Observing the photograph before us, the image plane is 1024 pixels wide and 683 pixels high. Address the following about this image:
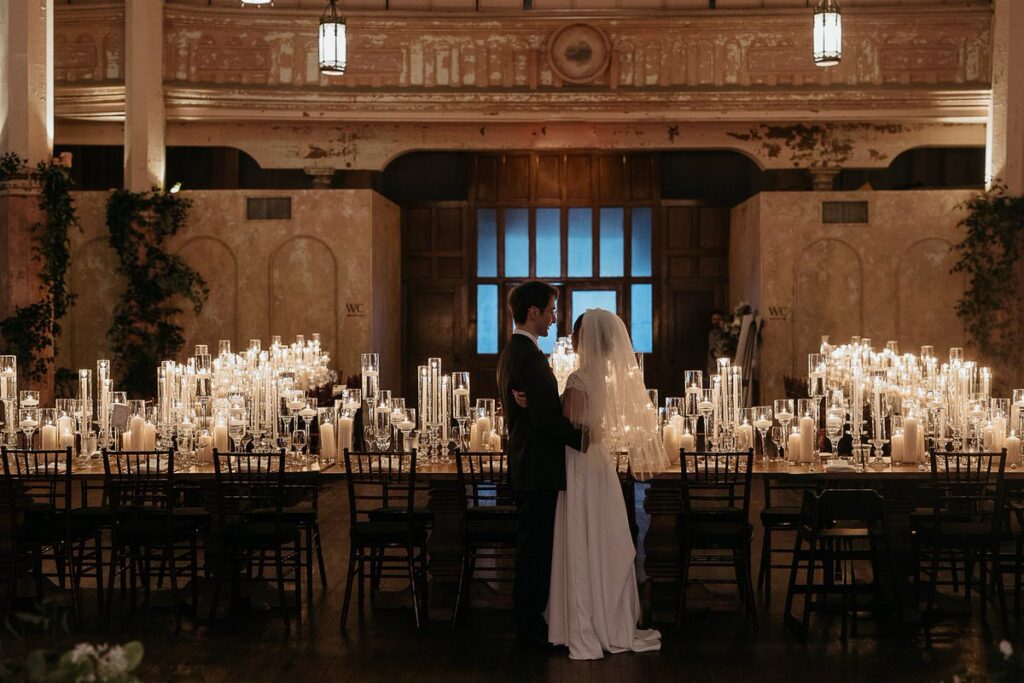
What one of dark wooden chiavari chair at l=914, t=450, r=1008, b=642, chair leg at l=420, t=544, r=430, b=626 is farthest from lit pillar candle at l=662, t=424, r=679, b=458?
chair leg at l=420, t=544, r=430, b=626

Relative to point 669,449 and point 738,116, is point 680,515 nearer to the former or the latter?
point 669,449

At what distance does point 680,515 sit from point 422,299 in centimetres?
1055

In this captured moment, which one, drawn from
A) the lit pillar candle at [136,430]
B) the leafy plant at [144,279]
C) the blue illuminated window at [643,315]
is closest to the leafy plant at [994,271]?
the blue illuminated window at [643,315]

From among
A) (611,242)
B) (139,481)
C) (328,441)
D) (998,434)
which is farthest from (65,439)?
(611,242)

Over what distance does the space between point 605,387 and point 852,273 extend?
9.68 meters

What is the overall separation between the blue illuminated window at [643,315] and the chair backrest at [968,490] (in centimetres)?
940

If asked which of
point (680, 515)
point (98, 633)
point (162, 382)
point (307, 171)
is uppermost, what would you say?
point (307, 171)

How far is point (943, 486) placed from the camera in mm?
7020

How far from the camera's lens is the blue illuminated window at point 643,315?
17016 mm

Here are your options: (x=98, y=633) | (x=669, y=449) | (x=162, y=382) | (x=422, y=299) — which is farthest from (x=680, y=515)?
(x=422, y=299)

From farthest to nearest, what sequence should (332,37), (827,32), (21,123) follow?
(21,123) < (332,37) < (827,32)

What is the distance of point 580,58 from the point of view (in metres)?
15.1

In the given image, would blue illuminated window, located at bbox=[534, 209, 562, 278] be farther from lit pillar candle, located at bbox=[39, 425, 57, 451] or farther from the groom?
the groom

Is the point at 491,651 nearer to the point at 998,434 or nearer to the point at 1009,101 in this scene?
the point at 998,434
